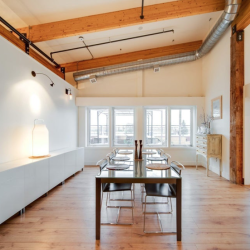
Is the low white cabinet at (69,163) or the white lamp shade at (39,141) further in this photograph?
the low white cabinet at (69,163)

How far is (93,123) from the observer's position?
618cm

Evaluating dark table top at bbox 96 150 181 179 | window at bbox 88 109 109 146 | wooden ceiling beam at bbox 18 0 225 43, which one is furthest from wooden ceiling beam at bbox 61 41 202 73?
dark table top at bbox 96 150 181 179

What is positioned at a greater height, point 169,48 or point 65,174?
point 169,48

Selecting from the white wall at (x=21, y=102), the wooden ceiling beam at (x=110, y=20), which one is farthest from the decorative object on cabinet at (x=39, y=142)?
the wooden ceiling beam at (x=110, y=20)

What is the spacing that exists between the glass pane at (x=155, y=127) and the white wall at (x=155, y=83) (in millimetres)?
657

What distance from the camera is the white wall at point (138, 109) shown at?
5652 millimetres

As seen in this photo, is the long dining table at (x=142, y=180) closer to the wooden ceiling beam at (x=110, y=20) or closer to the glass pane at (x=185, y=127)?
the wooden ceiling beam at (x=110, y=20)

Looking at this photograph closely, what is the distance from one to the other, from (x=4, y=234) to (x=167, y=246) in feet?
6.65

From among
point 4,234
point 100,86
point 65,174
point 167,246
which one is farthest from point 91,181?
point 100,86

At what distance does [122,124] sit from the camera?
20.1 ft

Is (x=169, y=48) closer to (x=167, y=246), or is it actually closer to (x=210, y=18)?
(x=210, y=18)

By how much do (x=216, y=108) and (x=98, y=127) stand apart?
3.92 m

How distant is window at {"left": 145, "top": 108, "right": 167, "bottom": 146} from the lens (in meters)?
6.09

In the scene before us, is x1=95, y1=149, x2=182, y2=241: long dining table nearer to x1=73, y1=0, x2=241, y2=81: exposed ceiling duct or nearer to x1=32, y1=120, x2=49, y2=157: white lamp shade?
x1=32, y1=120, x2=49, y2=157: white lamp shade
